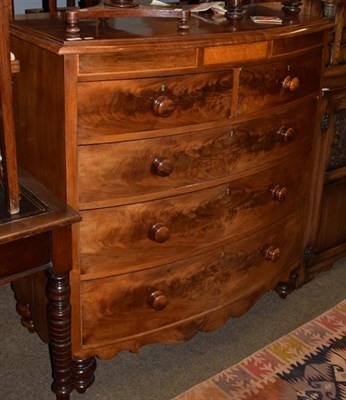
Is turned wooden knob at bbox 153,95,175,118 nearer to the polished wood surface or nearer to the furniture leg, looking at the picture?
the polished wood surface

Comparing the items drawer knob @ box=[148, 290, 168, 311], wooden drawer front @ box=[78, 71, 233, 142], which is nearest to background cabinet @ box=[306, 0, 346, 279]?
wooden drawer front @ box=[78, 71, 233, 142]

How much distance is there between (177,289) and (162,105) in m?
0.62

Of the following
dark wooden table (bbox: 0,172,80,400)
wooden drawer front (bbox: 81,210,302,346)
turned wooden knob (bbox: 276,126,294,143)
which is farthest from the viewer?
turned wooden knob (bbox: 276,126,294,143)

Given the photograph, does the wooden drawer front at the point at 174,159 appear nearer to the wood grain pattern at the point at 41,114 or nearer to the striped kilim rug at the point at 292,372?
the wood grain pattern at the point at 41,114

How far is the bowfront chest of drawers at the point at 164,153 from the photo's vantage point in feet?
4.92

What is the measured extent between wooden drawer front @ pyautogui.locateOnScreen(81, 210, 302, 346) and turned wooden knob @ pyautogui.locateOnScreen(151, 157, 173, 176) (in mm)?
320

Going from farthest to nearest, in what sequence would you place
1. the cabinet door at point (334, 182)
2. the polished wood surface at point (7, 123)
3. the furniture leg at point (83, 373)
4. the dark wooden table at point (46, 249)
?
1. the cabinet door at point (334, 182)
2. the furniture leg at point (83, 373)
3. the dark wooden table at point (46, 249)
4. the polished wood surface at point (7, 123)

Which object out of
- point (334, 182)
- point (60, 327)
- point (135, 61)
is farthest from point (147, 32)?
point (334, 182)

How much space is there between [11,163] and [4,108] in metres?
0.13

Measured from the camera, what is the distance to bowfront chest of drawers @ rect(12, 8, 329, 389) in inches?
59.1

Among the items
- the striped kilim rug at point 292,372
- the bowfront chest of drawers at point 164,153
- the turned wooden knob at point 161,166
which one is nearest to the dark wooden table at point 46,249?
the bowfront chest of drawers at point 164,153

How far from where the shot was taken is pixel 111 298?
1.73m

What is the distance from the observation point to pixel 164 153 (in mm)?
1636

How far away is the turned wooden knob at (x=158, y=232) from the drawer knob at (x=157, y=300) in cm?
18
